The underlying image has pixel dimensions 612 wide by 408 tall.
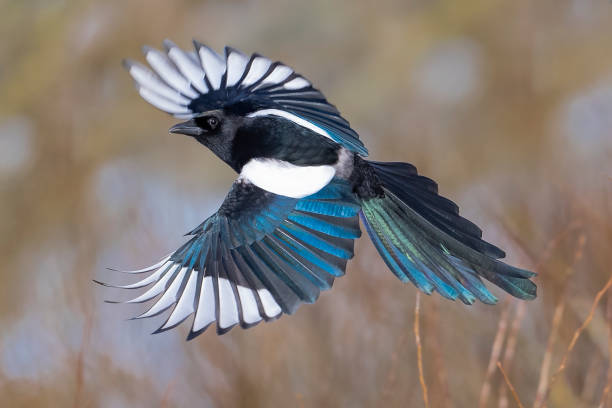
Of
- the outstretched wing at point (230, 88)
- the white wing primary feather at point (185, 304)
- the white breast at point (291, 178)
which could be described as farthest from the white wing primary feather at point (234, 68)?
the white wing primary feather at point (185, 304)

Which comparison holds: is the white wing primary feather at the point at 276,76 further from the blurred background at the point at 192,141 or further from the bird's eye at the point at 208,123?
the blurred background at the point at 192,141

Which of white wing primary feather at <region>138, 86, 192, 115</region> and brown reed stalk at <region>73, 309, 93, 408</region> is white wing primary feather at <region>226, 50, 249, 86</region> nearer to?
white wing primary feather at <region>138, 86, 192, 115</region>

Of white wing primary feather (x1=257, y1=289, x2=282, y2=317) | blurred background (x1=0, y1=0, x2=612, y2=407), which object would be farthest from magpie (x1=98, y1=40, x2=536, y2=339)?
blurred background (x1=0, y1=0, x2=612, y2=407)

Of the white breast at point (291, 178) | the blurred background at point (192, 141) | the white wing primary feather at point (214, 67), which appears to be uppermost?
the blurred background at point (192, 141)

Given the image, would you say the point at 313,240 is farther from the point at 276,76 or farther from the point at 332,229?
the point at 276,76

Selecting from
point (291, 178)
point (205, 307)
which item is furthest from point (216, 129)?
point (205, 307)

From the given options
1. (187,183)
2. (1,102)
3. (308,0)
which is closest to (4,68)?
(1,102)

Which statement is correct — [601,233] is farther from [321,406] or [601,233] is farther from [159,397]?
[159,397]
